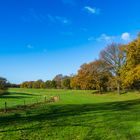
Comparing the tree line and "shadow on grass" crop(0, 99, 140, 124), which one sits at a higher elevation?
the tree line

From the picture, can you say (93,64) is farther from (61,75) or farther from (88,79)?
(61,75)

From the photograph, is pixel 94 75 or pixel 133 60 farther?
pixel 94 75

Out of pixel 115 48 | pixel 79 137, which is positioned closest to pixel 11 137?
pixel 79 137

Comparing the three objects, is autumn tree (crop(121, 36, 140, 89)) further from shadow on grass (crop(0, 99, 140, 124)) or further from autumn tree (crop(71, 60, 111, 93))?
autumn tree (crop(71, 60, 111, 93))

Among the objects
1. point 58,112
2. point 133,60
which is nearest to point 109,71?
point 133,60

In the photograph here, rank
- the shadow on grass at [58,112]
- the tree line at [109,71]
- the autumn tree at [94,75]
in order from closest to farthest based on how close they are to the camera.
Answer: the shadow on grass at [58,112] < the tree line at [109,71] < the autumn tree at [94,75]

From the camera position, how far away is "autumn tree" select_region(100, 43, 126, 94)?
289ft

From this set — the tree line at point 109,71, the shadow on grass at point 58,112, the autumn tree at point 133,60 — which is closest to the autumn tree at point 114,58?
the tree line at point 109,71

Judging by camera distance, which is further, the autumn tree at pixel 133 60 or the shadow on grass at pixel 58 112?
the autumn tree at pixel 133 60

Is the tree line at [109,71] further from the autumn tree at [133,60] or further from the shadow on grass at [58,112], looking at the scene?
the shadow on grass at [58,112]

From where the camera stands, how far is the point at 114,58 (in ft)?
295

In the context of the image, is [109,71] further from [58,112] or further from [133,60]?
[58,112]

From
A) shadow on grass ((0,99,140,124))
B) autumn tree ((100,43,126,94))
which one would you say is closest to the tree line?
autumn tree ((100,43,126,94))

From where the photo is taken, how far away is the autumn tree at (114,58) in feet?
289
